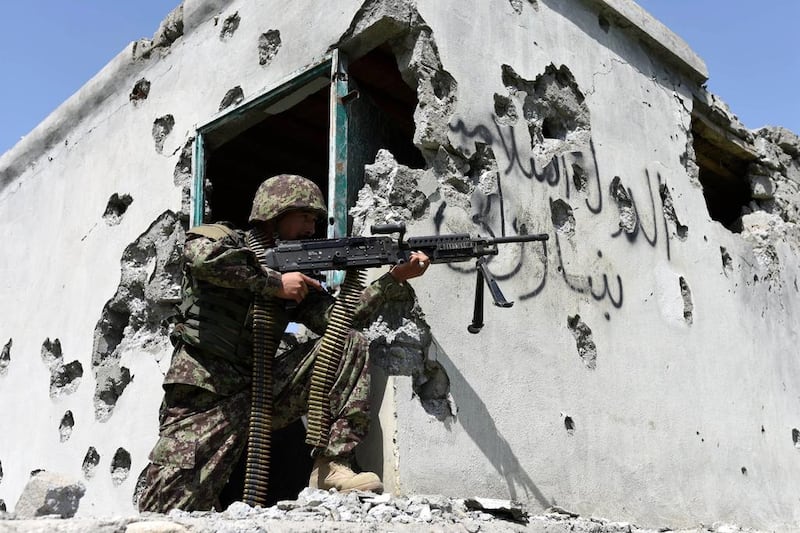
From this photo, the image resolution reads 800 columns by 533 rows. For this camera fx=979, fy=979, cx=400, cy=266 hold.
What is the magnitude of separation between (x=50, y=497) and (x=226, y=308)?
1.06 m

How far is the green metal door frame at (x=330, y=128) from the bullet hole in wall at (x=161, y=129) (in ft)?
1.40

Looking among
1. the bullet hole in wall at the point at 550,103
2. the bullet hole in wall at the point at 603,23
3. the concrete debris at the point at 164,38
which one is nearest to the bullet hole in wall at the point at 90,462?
the concrete debris at the point at 164,38

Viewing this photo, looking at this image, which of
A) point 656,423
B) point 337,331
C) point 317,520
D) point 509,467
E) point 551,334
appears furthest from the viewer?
point 656,423

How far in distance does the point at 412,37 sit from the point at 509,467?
205cm

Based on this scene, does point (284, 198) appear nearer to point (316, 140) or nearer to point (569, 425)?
point (569, 425)

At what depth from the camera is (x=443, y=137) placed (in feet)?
14.9

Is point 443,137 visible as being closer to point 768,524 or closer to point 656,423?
point 656,423

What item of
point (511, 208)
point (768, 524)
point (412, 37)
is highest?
point (412, 37)

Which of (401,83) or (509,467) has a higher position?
(401,83)

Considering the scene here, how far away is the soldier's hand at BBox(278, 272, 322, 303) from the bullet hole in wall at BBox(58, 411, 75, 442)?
234cm

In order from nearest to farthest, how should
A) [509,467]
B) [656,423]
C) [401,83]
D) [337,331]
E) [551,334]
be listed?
1. [337,331]
2. [509,467]
3. [551,334]
4. [656,423]
5. [401,83]

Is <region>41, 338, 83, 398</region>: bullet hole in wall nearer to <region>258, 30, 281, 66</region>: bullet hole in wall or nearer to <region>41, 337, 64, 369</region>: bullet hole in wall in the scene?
<region>41, 337, 64, 369</region>: bullet hole in wall

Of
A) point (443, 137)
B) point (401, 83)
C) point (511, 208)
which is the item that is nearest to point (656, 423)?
point (511, 208)

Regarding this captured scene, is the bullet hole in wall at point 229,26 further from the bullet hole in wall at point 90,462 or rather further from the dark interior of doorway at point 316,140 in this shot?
the bullet hole in wall at point 90,462
